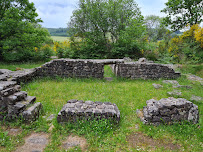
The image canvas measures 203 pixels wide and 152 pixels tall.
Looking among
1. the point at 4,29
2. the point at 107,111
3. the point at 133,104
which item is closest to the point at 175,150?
the point at 107,111

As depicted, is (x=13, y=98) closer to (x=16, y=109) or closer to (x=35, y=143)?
(x=16, y=109)

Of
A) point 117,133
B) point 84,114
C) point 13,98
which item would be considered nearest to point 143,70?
point 117,133

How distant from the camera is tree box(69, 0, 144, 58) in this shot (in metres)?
17.5

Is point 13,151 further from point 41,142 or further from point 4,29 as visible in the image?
point 4,29

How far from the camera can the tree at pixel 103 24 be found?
1752 cm

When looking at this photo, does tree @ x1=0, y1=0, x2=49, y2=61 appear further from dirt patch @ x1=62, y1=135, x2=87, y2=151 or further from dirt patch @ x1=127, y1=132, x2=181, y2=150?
dirt patch @ x1=127, y1=132, x2=181, y2=150

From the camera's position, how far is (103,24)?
17.9m


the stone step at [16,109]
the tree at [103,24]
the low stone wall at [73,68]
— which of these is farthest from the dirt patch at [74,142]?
the tree at [103,24]

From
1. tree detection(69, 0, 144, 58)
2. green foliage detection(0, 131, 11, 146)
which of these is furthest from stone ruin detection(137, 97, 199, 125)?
tree detection(69, 0, 144, 58)

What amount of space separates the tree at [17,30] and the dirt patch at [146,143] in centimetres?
1399

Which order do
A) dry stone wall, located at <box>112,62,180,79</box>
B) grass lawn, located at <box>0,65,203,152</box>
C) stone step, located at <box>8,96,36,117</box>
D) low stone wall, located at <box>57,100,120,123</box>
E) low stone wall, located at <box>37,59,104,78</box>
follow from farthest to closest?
dry stone wall, located at <box>112,62,180,79</box> < low stone wall, located at <box>37,59,104,78</box> < stone step, located at <box>8,96,36,117</box> < low stone wall, located at <box>57,100,120,123</box> < grass lawn, located at <box>0,65,203,152</box>

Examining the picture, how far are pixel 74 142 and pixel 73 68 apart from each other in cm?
650

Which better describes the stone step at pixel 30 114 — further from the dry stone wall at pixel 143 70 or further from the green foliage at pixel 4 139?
the dry stone wall at pixel 143 70

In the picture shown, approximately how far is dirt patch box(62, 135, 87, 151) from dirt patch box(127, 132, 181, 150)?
4.15 feet
